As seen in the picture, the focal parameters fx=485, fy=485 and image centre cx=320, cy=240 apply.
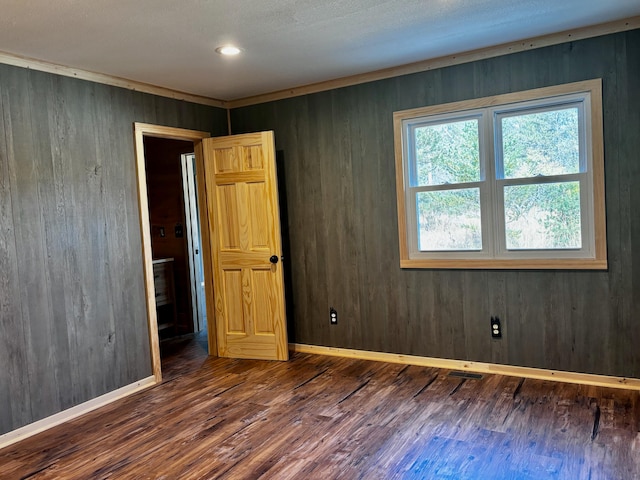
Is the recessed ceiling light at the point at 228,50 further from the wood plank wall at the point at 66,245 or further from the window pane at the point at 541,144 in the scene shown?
the window pane at the point at 541,144

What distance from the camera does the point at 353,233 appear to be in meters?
4.36

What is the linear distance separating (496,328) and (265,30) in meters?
2.74

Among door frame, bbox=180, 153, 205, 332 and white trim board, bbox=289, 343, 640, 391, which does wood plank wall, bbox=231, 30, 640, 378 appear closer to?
white trim board, bbox=289, 343, 640, 391

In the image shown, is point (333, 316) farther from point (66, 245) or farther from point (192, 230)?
point (66, 245)

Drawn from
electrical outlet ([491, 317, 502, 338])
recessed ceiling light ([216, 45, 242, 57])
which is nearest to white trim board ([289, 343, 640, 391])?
electrical outlet ([491, 317, 502, 338])

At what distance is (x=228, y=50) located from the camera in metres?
3.33

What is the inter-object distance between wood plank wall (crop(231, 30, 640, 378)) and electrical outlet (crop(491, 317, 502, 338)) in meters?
0.04

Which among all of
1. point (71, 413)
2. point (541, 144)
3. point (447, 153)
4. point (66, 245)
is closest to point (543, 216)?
point (541, 144)

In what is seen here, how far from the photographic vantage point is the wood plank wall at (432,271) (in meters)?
3.30

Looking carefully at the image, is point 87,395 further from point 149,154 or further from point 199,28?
point 149,154

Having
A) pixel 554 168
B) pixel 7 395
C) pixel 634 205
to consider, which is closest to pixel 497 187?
pixel 554 168

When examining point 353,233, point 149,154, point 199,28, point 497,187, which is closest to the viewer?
point 199,28

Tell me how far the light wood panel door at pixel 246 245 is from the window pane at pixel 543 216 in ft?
6.46

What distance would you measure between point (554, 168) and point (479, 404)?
1.76 metres
